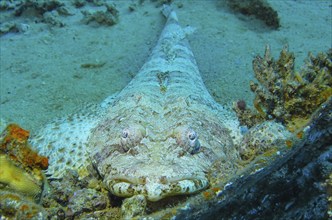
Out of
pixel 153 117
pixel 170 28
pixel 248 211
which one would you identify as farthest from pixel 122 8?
pixel 248 211

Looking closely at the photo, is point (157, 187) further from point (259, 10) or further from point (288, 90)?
point (259, 10)

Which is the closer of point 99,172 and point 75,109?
point 99,172

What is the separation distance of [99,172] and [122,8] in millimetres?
6518

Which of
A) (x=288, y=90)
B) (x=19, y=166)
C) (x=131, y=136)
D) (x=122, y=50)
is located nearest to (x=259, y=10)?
(x=122, y=50)

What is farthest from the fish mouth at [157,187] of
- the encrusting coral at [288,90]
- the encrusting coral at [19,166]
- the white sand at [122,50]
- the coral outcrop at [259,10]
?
the coral outcrop at [259,10]

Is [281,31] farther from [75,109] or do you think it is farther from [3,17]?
[3,17]

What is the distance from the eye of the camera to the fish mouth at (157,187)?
268 cm

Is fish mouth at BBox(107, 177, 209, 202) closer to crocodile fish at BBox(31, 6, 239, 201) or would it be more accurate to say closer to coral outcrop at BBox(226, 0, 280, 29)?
crocodile fish at BBox(31, 6, 239, 201)

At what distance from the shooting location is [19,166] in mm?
2920

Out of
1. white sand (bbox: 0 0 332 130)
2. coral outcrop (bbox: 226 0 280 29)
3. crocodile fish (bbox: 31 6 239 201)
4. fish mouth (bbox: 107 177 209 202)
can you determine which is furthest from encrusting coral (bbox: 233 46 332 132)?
coral outcrop (bbox: 226 0 280 29)

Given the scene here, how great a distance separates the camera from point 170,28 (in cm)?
684

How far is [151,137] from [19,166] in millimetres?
1358

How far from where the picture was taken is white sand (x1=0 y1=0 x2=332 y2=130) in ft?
17.1

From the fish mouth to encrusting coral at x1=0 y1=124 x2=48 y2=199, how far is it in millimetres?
781
